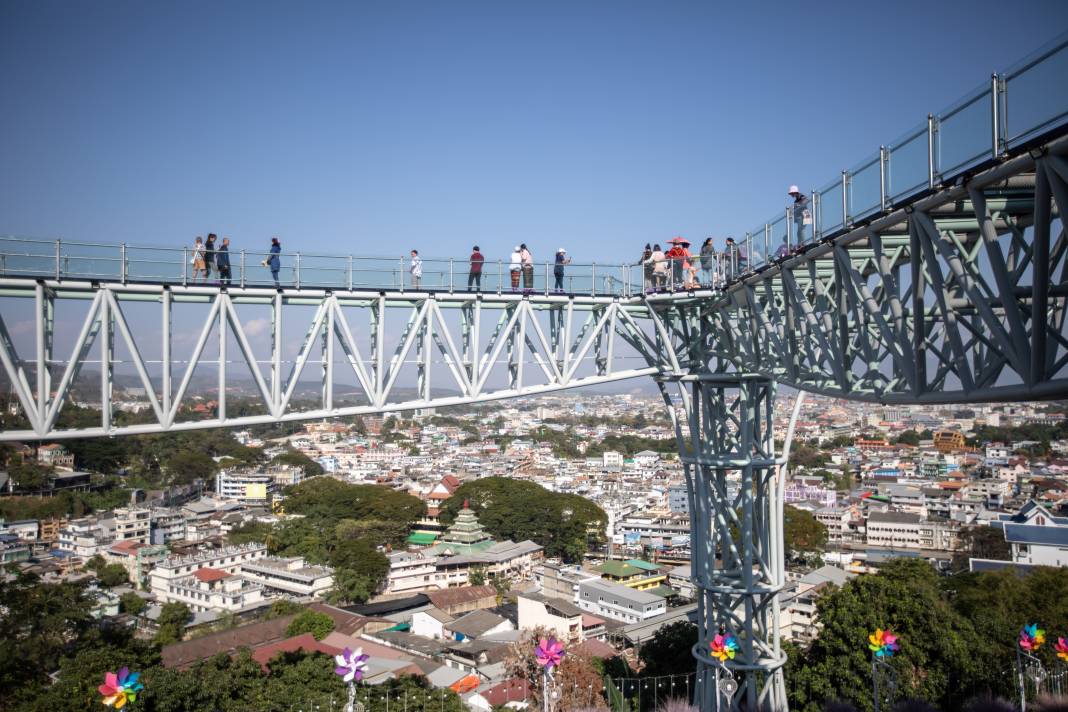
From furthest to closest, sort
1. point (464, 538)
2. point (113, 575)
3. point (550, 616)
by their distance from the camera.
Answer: point (464, 538) → point (113, 575) → point (550, 616)

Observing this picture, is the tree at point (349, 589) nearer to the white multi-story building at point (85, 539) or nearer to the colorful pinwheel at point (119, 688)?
the white multi-story building at point (85, 539)

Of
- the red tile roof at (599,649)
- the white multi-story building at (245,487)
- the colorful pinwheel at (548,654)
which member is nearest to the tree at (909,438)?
the white multi-story building at (245,487)

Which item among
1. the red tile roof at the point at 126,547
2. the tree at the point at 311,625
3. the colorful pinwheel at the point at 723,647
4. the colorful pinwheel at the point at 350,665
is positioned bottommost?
the red tile roof at the point at 126,547

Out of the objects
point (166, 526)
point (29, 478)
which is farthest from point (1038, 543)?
A: point (29, 478)

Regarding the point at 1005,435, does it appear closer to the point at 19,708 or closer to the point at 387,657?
the point at 387,657

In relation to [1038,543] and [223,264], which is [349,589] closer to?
[223,264]

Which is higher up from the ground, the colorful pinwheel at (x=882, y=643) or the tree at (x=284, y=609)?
the colorful pinwheel at (x=882, y=643)

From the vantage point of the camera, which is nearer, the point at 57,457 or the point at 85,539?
the point at 85,539
